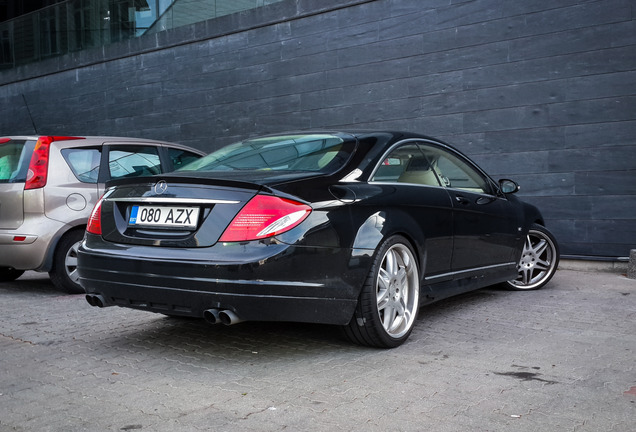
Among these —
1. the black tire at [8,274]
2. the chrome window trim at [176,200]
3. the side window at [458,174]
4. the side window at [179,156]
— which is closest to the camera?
the chrome window trim at [176,200]

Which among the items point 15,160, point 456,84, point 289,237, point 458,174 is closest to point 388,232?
point 289,237

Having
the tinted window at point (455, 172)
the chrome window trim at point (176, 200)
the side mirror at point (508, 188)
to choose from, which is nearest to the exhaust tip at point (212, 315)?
the chrome window trim at point (176, 200)

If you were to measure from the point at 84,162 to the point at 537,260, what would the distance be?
4.52m

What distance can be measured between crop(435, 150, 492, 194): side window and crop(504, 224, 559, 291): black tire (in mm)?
1118

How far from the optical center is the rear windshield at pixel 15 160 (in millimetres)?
6836

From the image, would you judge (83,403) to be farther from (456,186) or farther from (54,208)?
(54,208)

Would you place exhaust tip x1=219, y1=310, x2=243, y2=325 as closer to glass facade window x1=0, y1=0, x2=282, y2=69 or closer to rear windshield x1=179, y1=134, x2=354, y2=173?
rear windshield x1=179, y1=134, x2=354, y2=173

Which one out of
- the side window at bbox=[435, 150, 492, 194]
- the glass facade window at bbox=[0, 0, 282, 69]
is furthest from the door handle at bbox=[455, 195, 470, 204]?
the glass facade window at bbox=[0, 0, 282, 69]

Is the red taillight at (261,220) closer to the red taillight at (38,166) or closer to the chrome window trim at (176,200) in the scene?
the chrome window trim at (176,200)

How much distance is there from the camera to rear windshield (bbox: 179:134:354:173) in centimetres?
462

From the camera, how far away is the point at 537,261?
7082mm

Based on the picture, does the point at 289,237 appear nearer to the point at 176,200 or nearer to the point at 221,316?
the point at 221,316

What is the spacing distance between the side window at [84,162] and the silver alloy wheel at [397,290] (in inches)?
148

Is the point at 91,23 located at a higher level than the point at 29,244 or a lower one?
higher
